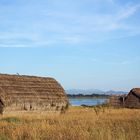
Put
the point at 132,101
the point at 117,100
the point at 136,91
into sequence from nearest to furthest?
the point at 136,91, the point at 132,101, the point at 117,100

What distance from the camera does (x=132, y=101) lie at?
1978 inches

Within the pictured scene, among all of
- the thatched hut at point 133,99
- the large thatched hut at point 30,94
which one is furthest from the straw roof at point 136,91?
the large thatched hut at point 30,94

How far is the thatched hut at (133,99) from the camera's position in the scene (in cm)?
4903

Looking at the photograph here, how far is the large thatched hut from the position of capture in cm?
2741

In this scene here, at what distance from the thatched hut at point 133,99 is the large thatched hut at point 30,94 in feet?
55.6

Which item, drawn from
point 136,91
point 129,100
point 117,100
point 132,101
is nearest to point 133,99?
point 132,101

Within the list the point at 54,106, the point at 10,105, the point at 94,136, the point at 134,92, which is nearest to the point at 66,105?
the point at 54,106

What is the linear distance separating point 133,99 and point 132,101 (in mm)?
283

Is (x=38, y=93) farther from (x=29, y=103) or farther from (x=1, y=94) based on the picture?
(x=1, y=94)

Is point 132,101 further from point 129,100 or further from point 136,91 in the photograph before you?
point 136,91

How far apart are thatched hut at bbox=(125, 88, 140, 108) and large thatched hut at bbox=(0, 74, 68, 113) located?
16.9m

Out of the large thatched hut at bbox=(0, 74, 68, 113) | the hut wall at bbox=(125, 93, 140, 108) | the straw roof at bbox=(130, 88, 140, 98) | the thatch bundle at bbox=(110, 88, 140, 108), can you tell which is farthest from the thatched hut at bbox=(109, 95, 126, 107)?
the large thatched hut at bbox=(0, 74, 68, 113)

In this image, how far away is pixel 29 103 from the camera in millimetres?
29250

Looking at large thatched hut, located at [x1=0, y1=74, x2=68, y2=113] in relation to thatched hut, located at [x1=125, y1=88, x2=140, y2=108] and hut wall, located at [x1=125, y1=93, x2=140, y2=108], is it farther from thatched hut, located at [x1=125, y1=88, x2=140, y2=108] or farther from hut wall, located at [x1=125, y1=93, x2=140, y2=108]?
hut wall, located at [x1=125, y1=93, x2=140, y2=108]
